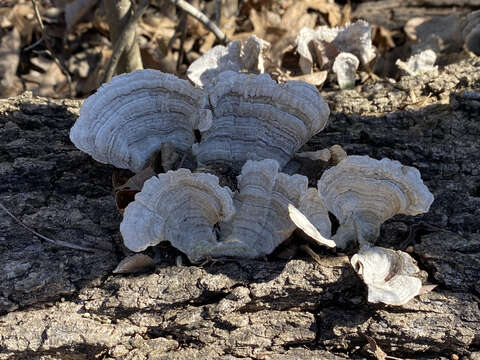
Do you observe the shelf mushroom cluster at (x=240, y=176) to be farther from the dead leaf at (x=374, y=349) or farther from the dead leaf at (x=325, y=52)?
the dead leaf at (x=325, y=52)

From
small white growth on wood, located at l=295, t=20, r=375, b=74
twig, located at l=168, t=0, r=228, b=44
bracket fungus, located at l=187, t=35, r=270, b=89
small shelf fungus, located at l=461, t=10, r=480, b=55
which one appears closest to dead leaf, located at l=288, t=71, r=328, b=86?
small white growth on wood, located at l=295, t=20, r=375, b=74

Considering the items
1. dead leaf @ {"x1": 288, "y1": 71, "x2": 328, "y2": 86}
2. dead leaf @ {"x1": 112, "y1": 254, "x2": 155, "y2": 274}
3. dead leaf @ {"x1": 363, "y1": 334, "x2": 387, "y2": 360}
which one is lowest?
dead leaf @ {"x1": 363, "y1": 334, "x2": 387, "y2": 360}

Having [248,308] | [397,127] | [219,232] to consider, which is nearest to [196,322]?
[248,308]

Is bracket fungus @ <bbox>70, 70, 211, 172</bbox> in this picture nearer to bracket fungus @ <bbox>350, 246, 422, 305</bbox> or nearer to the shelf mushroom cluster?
the shelf mushroom cluster

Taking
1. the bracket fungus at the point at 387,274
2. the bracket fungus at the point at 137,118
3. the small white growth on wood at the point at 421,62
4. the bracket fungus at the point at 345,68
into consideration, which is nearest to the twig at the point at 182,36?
the bracket fungus at the point at 345,68

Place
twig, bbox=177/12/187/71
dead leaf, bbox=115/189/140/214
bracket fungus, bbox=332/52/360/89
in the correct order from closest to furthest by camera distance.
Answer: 1. dead leaf, bbox=115/189/140/214
2. bracket fungus, bbox=332/52/360/89
3. twig, bbox=177/12/187/71

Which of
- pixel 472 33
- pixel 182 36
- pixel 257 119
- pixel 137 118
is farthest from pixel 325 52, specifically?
pixel 137 118

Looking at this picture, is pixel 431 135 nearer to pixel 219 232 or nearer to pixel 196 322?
pixel 219 232

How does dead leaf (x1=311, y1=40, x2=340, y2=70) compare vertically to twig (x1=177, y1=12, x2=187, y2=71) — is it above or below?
above
